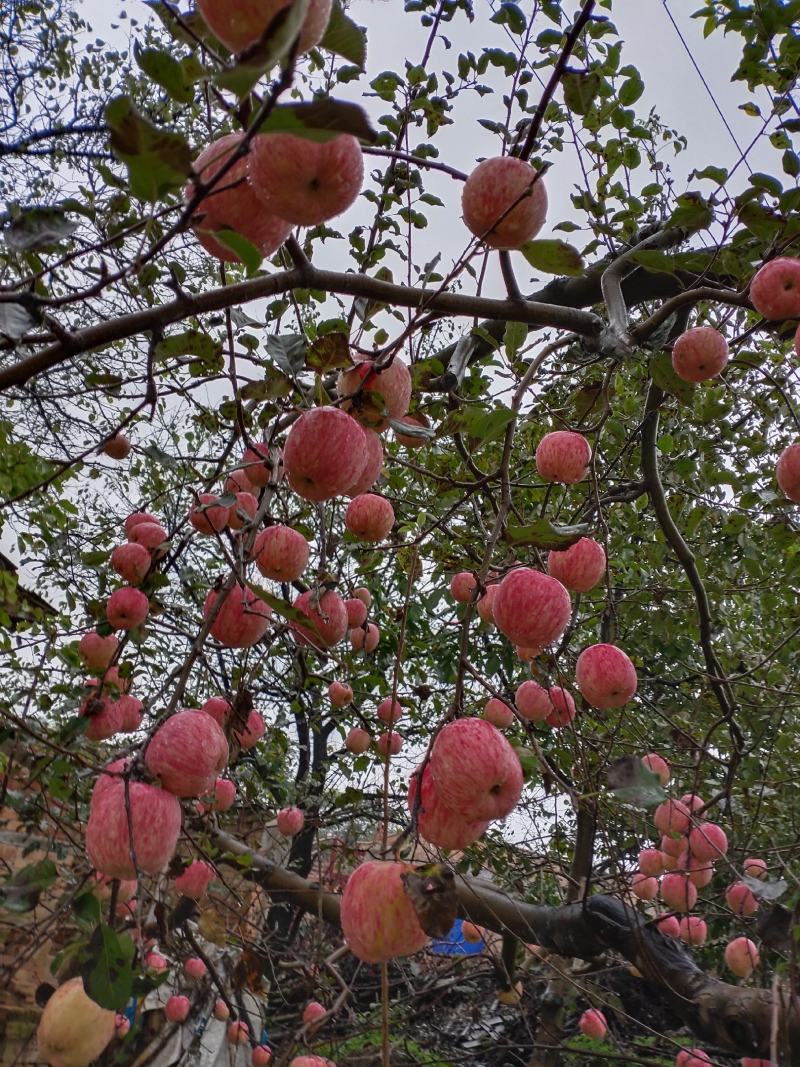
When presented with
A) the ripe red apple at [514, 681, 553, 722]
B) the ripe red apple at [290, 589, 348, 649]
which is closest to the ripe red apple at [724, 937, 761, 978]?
the ripe red apple at [514, 681, 553, 722]

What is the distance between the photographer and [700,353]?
1594 millimetres

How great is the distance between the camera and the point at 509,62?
2.19m

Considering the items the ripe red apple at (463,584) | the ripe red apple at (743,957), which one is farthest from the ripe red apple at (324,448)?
the ripe red apple at (743,957)

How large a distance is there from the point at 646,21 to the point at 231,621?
2808mm

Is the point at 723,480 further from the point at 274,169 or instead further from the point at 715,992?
the point at 274,169

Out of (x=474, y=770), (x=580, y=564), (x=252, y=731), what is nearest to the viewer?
(x=474, y=770)

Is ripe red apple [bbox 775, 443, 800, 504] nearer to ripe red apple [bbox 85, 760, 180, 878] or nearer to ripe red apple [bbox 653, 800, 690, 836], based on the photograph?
ripe red apple [bbox 653, 800, 690, 836]

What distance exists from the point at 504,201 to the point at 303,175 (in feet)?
1.36

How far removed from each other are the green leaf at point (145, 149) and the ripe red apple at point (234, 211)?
0.71ft

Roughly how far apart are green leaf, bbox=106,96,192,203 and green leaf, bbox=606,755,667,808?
937mm

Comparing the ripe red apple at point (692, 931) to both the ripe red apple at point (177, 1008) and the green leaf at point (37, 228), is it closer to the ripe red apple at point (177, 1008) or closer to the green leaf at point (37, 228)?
the ripe red apple at point (177, 1008)

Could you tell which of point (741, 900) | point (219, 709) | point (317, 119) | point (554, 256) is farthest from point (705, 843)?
point (317, 119)

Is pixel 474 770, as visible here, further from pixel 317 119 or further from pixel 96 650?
pixel 96 650

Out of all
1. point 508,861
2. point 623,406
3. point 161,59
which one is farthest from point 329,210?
point 508,861
